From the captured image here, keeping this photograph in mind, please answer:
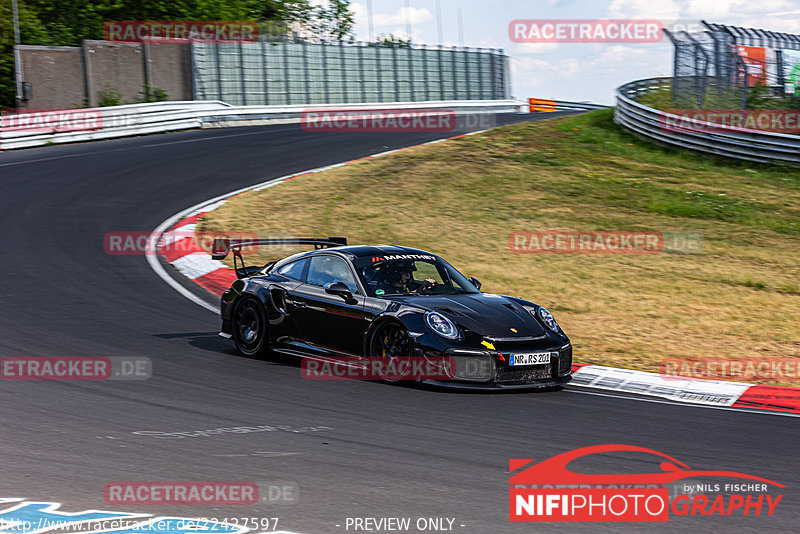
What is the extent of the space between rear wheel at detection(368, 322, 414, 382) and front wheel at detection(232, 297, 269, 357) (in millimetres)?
1519

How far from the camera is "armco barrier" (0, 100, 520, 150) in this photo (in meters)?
26.0

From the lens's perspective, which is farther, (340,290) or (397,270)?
(397,270)

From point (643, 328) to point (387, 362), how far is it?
420cm

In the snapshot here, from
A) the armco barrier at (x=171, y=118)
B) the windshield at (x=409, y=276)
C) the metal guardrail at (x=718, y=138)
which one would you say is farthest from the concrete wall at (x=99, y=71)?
the windshield at (x=409, y=276)

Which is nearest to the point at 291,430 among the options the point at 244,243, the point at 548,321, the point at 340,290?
the point at 340,290

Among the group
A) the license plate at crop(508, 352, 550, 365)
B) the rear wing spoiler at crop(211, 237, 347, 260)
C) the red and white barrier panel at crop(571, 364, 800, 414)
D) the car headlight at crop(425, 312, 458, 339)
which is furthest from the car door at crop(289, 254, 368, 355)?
the red and white barrier panel at crop(571, 364, 800, 414)

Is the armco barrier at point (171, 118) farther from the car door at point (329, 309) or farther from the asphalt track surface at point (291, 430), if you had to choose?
the car door at point (329, 309)

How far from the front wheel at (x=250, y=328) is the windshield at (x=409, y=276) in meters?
1.27

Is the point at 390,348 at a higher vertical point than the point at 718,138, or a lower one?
lower

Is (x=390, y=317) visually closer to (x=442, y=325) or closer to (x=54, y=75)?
(x=442, y=325)

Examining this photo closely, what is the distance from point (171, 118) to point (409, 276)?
22564mm

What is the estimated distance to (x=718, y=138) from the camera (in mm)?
24578

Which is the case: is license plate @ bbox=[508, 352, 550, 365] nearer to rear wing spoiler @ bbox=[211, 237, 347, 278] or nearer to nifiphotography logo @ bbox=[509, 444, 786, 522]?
nifiphotography logo @ bbox=[509, 444, 786, 522]

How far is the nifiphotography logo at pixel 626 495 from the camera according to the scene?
509 centimetres
